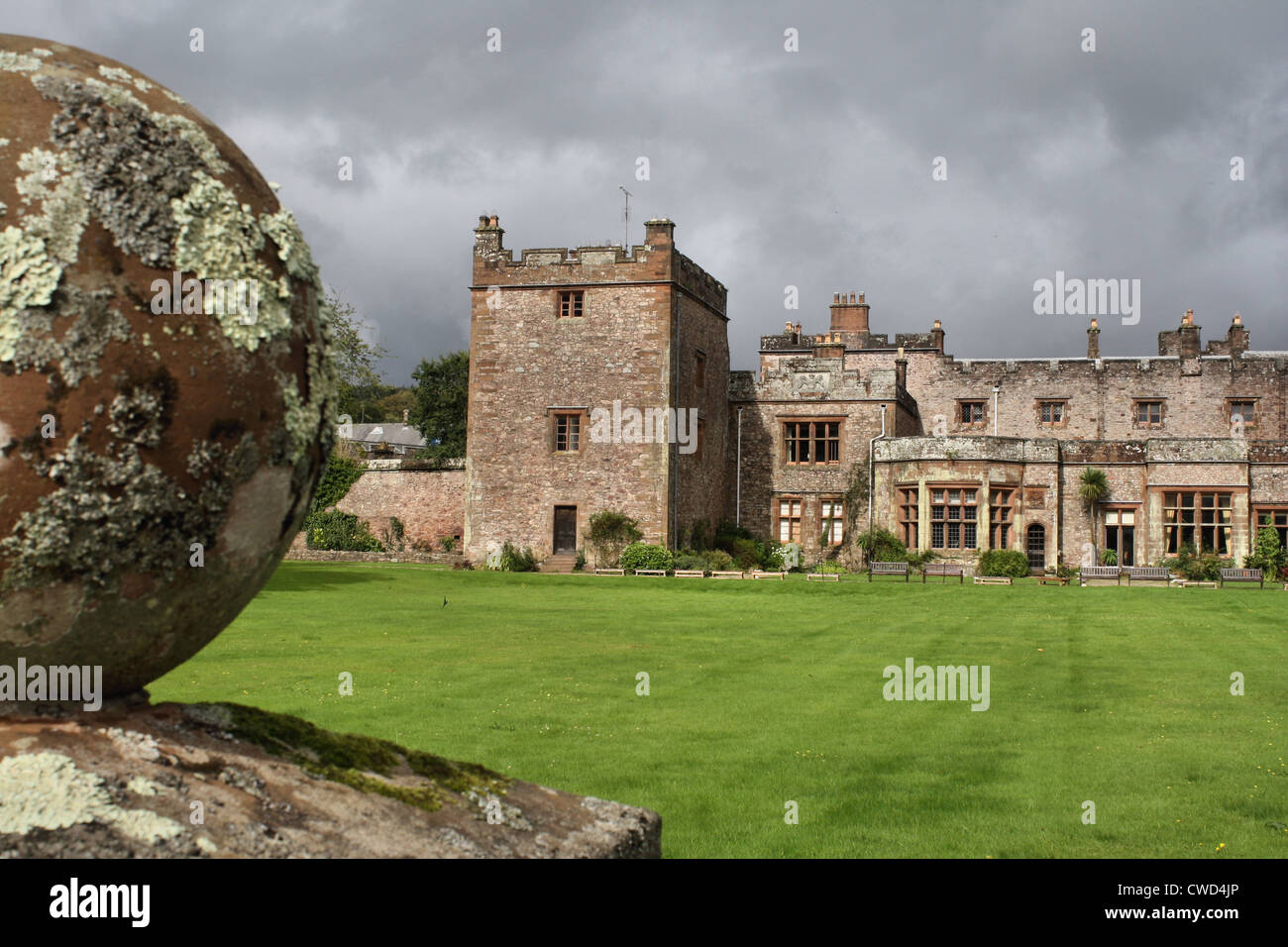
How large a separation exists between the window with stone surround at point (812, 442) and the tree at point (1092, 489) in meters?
8.66

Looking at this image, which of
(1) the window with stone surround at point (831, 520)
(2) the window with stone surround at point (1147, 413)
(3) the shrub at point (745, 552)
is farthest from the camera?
(2) the window with stone surround at point (1147, 413)

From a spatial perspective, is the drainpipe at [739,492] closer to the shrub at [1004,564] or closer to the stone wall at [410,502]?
the shrub at [1004,564]

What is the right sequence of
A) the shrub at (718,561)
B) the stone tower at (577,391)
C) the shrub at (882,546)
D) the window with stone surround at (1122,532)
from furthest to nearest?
the window with stone surround at (1122,532) → the shrub at (882,546) → the stone tower at (577,391) → the shrub at (718,561)

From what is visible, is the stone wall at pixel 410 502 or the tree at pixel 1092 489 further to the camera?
the stone wall at pixel 410 502

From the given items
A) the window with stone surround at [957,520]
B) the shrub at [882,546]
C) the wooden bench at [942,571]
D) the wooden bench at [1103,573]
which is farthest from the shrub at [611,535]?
the wooden bench at [1103,573]

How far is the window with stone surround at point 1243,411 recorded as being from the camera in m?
47.4

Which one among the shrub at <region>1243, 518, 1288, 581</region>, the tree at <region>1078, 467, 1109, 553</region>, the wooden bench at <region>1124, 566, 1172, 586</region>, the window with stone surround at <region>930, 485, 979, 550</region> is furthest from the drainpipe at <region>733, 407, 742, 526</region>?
the shrub at <region>1243, 518, 1288, 581</region>

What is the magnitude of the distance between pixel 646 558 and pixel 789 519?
356 inches

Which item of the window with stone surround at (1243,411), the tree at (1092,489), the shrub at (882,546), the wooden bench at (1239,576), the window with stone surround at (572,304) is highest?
the window with stone surround at (572,304)

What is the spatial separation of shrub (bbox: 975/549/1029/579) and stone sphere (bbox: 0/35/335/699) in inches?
1412

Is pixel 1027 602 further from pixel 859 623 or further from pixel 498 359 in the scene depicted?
pixel 498 359

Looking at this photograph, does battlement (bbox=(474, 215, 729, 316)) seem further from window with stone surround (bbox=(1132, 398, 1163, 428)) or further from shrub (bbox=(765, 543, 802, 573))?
window with stone surround (bbox=(1132, 398, 1163, 428))

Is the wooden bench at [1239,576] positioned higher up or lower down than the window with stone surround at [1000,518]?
lower down
